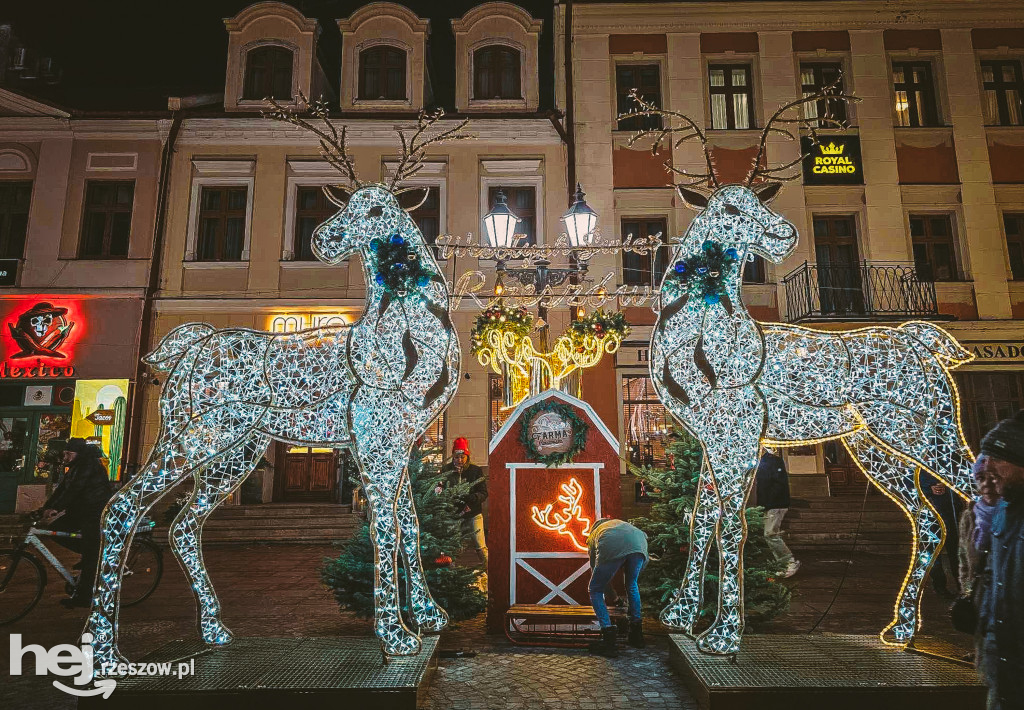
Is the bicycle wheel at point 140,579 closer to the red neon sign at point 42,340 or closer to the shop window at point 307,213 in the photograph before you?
the red neon sign at point 42,340

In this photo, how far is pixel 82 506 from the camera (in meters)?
6.49

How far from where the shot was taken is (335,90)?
631 inches

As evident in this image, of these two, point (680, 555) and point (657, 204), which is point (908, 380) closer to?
point (680, 555)

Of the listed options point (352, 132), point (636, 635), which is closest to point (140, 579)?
point (636, 635)

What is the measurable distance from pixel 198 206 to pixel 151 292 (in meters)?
2.32

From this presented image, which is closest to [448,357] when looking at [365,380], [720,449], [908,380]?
[365,380]

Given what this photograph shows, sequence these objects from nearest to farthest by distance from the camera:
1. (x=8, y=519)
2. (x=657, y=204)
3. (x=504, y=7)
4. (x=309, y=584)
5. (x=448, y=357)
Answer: (x=448, y=357) < (x=309, y=584) < (x=8, y=519) < (x=657, y=204) < (x=504, y=7)

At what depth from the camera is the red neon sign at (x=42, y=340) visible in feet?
43.8

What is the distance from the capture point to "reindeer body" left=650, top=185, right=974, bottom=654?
4461mm

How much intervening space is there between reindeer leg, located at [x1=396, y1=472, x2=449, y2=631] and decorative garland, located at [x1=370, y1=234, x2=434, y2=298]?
1.51 m

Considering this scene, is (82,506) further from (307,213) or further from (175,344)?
(307,213)

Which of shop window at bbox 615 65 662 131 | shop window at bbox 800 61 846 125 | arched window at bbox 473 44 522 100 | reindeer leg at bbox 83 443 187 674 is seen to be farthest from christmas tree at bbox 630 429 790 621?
shop window at bbox 800 61 846 125

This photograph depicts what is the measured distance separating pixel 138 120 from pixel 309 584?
40.6ft

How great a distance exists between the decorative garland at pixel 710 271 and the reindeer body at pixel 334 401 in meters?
2.00
